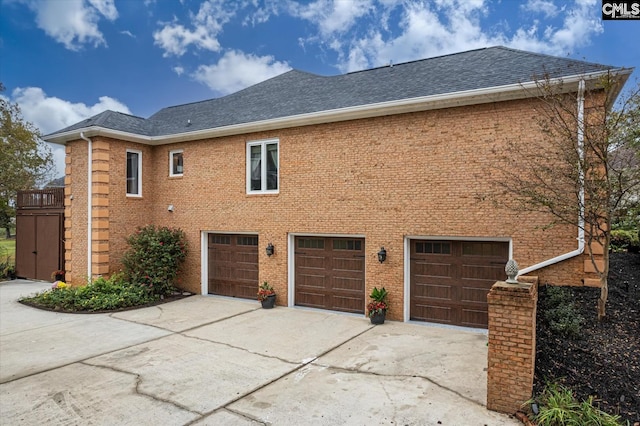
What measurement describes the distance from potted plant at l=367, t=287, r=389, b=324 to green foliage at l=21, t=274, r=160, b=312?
6.54 metres

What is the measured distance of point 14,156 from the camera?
21344mm

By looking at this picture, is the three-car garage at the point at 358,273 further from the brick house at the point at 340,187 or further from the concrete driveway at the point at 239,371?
the concrete driveway at the point at 239,371

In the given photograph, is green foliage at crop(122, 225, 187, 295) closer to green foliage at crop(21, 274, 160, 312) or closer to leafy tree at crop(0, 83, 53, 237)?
green foliage at crop(21, 274, 160, 312)

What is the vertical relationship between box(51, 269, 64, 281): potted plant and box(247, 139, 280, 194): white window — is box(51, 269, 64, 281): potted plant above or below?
below

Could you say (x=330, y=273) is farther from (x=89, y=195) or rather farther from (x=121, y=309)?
(x=89, y=195)

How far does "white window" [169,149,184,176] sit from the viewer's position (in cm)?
1265

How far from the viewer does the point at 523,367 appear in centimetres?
439

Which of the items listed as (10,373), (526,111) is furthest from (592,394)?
(10,373)

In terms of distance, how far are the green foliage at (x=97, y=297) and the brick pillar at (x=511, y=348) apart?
31.4ft

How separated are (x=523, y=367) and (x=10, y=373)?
750 cm

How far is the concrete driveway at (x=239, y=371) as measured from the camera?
4.57 metres

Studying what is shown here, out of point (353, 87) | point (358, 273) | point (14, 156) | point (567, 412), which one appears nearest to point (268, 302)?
point (358, 273)

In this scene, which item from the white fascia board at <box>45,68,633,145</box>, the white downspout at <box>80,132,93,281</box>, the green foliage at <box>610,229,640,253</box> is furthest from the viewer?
the green foliage at <box>610,229,640,253</box>

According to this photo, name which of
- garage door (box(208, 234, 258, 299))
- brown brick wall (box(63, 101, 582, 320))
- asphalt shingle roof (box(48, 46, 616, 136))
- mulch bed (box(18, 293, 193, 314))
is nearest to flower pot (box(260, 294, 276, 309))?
brown brick wall (box(63, 101, 582, 320))
